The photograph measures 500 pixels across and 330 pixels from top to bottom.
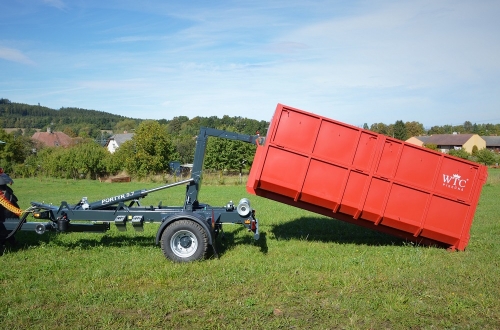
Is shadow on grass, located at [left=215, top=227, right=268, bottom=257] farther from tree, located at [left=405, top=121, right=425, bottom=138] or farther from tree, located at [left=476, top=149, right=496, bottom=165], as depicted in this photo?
tree, located at [left=405, top=121, right=425, bottom=138]

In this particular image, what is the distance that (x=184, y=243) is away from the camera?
8.19 meters

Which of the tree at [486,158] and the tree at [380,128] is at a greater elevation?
the tree at [380,128]

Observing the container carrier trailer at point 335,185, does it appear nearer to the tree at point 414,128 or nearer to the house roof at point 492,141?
the house roof at point 492,141

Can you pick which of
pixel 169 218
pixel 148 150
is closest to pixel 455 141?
pixel 148 150

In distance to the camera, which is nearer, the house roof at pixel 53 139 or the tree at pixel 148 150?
the tree at pixel 148 150

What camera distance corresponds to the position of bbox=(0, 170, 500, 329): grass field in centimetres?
562

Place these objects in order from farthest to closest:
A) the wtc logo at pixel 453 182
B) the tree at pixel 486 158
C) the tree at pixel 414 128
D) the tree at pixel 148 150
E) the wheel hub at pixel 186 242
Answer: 1. the tree at pixel 414 128
2. the tree at pixel 486 158
3. the tree at pixel 148 150
4. the wtc logo at pixel 453 182
5. the wheel hub at pixel 186 242

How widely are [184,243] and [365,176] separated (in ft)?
13.0

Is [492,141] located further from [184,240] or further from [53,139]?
[184,240]

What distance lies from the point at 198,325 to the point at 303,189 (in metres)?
3.96

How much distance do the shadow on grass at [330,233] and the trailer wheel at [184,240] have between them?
2.97 m

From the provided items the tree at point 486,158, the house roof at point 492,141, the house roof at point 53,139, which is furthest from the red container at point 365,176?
the house roof at point 492,141

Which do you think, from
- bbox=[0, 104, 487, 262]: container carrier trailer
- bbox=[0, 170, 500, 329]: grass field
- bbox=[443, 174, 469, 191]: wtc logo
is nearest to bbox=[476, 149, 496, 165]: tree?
bbox=[0, 170, 500, 329]: grass field

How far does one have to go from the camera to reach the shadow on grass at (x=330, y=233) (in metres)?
10.4
